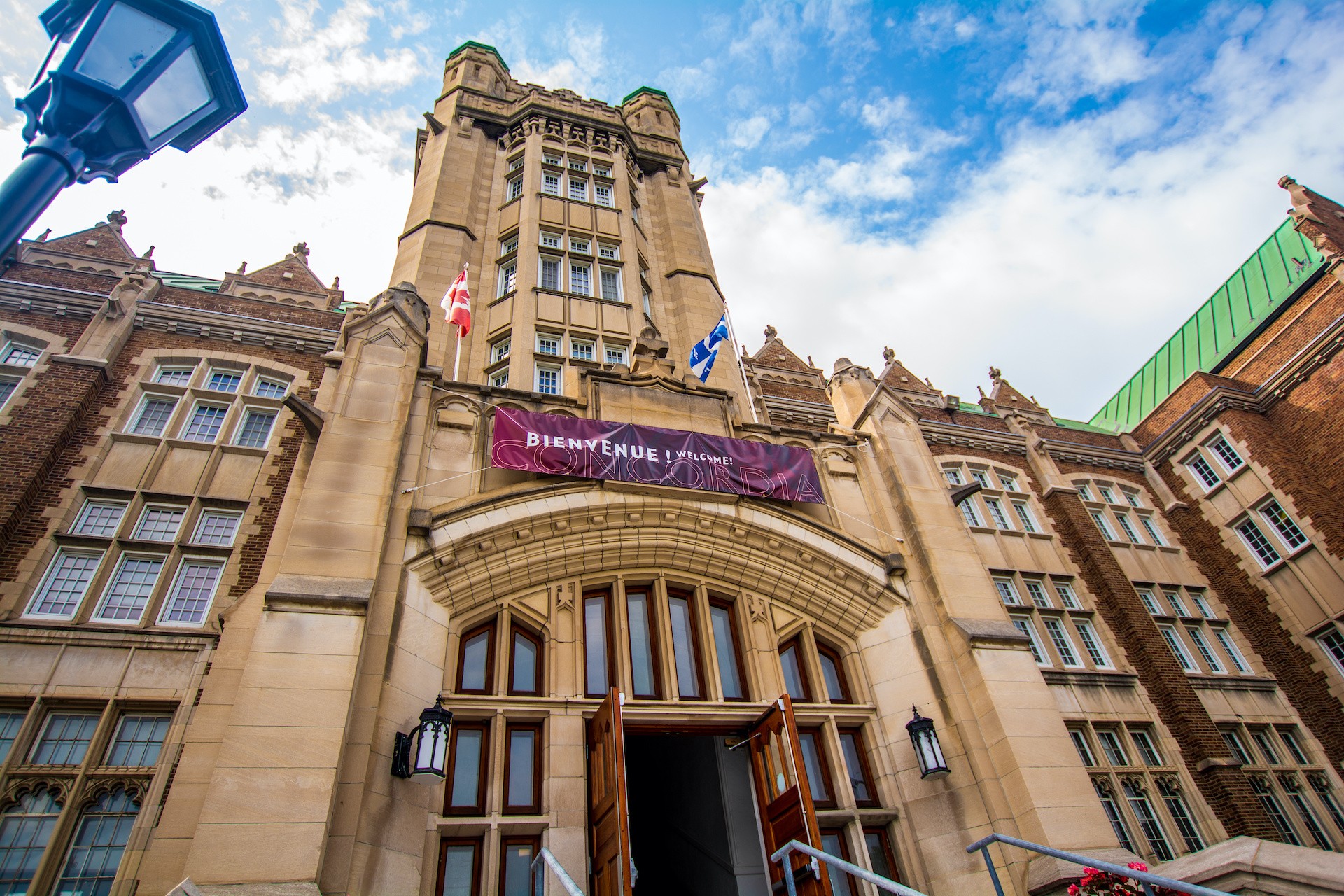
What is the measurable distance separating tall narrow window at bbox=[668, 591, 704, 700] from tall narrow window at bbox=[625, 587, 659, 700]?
32cm

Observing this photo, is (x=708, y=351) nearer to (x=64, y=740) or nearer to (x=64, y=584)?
(x=64, y=584)

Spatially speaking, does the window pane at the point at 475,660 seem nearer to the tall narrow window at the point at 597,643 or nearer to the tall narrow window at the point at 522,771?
the tall narrow window at the point at 522,771

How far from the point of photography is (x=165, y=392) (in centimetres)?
1459

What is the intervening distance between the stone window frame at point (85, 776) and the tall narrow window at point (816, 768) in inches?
338

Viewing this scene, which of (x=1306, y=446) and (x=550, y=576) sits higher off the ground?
(x=1306, y=446)

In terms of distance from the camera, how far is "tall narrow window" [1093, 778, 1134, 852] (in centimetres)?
1457

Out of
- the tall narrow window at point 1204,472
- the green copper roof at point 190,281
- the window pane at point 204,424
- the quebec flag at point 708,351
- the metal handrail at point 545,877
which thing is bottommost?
the metal handrail at point 545,877

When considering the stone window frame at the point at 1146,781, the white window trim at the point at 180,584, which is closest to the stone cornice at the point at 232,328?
the white window trim at the point at 180,584

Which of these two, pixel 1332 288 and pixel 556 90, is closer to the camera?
pixel 1332 288

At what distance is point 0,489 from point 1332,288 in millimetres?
32625

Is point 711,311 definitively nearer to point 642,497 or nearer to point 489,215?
point 489,215

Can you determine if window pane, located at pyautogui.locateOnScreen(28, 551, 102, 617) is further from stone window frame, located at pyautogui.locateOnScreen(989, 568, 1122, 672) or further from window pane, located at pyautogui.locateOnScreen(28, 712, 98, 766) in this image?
stone window frame, located at pyautogui.locateOnScreen(989, 568, 1122, 672)

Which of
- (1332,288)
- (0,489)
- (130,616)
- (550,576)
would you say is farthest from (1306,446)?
(0,489)

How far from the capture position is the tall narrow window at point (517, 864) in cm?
838
